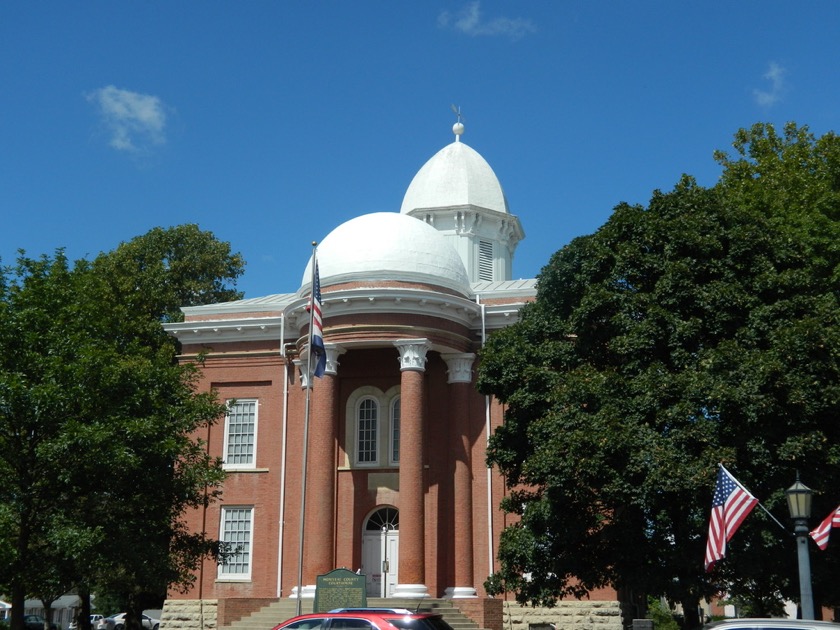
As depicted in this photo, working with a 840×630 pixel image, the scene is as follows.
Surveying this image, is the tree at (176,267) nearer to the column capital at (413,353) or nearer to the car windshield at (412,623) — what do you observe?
the column capital at (413,353)

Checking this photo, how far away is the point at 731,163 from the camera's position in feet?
107

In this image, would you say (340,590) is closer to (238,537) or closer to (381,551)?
(381,551)

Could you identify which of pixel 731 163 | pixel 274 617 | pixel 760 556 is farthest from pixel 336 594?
pixel 731 163

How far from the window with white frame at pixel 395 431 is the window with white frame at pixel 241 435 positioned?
4914 millimetres

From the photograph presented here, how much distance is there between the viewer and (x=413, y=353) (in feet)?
107

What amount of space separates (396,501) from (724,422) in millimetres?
15081

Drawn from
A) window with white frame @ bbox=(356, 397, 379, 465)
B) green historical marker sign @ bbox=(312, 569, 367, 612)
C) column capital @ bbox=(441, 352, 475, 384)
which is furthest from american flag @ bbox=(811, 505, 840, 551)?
window with white frame @ bbox=(356, 397, 379, 465)

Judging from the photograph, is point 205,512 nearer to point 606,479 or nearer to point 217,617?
point 217,617

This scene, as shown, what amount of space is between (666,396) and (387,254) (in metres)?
15.3

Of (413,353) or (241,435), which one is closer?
(413,353)

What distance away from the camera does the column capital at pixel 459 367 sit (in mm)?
34062

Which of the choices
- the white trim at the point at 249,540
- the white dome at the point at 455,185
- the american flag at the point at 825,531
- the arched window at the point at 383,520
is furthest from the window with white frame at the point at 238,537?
the american flag at the point at 825,531

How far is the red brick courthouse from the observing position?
3228 centimetres

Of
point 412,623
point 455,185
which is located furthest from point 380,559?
point 412,623
